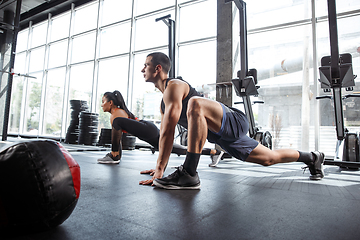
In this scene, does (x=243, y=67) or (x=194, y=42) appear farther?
(x=194, y=42)

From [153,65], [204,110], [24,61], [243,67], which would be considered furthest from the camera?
[24,61]

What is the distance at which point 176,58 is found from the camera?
227 inches

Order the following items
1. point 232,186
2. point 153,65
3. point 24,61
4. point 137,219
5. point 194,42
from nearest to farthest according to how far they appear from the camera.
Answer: point 137,219, point 232,186, point 153,65, point 194,42, point 24,61

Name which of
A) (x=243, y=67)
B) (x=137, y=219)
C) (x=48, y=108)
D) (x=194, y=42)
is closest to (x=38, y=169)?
(x=137, y=219)

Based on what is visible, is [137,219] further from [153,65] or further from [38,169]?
[153,65]

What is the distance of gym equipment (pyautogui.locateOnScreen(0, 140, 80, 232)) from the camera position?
25.7 inches

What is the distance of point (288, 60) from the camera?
453 cm

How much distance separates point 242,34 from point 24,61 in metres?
9.45

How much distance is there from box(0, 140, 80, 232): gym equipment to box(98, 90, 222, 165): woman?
5.84ft

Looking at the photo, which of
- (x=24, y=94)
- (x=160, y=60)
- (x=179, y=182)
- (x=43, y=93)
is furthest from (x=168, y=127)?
(x=24, y=94)

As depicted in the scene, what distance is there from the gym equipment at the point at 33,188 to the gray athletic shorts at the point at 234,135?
38.7 inches

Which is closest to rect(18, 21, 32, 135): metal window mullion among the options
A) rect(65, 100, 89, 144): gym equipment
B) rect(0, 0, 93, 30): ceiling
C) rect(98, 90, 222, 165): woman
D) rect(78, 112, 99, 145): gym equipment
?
rect(0, 0, 93, 30): ceiling

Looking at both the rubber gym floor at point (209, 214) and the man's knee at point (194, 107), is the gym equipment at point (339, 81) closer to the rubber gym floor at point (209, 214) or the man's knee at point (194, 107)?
the rubber gym floor at point (209, 214)

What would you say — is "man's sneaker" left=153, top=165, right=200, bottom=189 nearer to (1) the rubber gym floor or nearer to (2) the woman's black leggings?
(1) the rubber gym floor
